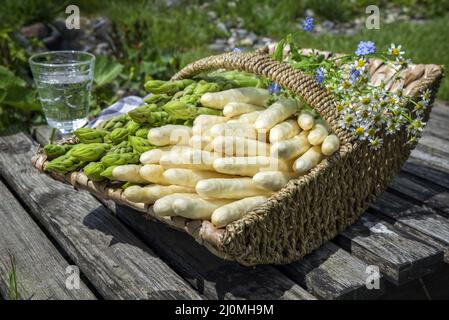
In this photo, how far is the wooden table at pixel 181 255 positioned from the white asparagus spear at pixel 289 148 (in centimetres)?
33

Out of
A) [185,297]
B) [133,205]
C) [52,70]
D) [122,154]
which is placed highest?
[52,70]

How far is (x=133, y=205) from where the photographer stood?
5.74ft

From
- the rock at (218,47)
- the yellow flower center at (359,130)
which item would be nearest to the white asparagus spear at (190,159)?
the yellow flower center at (359,130)

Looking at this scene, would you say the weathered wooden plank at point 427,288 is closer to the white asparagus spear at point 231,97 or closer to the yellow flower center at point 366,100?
the yellow flower center at point 366,100

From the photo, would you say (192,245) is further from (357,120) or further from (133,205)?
(357,120)

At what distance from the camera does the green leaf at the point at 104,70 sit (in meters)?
3.29

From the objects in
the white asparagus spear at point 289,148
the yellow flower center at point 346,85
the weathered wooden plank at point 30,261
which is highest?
the yellow flower center at point 346,85

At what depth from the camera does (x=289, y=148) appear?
1.71m

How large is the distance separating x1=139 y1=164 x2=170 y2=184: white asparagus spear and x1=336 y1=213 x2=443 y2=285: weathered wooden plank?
62 cm

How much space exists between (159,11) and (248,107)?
427 cm

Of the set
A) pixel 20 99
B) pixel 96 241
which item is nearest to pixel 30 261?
pixel 96 241

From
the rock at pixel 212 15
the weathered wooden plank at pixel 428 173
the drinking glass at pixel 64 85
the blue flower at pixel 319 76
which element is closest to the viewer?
the blue flower at pixel 319 76

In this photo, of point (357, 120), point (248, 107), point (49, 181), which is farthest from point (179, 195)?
point (49, 181)

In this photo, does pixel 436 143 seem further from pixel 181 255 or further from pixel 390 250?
pixel 181 255
